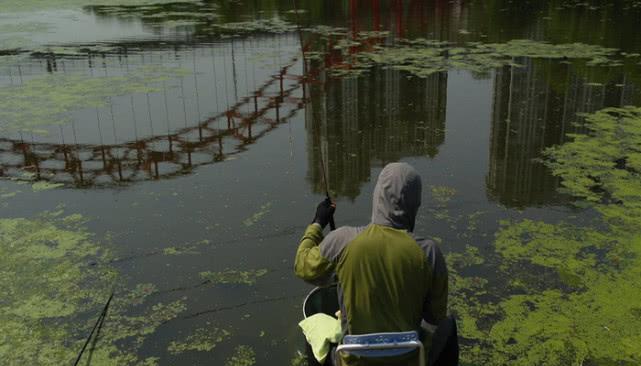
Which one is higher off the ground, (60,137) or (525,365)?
(60,137)

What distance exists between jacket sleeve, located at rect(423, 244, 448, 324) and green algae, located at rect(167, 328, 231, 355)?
1640mm

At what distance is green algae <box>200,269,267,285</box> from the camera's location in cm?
412

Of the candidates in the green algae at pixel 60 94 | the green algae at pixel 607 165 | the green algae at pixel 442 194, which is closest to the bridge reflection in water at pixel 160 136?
the green algae at pixel 60 94

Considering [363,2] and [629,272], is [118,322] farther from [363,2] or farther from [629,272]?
[363,2]

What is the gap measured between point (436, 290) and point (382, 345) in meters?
0.32

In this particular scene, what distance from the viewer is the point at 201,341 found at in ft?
11.4

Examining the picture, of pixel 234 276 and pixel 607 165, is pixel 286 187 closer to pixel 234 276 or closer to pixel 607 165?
pixel 234 276

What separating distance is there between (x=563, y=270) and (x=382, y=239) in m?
2.59

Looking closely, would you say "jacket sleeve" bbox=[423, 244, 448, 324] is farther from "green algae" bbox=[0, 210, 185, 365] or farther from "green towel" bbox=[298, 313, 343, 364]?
"green algae" bbox=[0, 210, 185, 365]

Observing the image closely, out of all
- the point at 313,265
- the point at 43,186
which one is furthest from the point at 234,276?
the point at 43,186

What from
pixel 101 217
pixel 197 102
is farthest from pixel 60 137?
pixel 101 217

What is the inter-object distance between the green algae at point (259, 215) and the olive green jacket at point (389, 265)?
285 cm

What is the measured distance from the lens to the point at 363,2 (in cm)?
2520

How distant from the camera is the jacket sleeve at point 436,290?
84.7 inches
